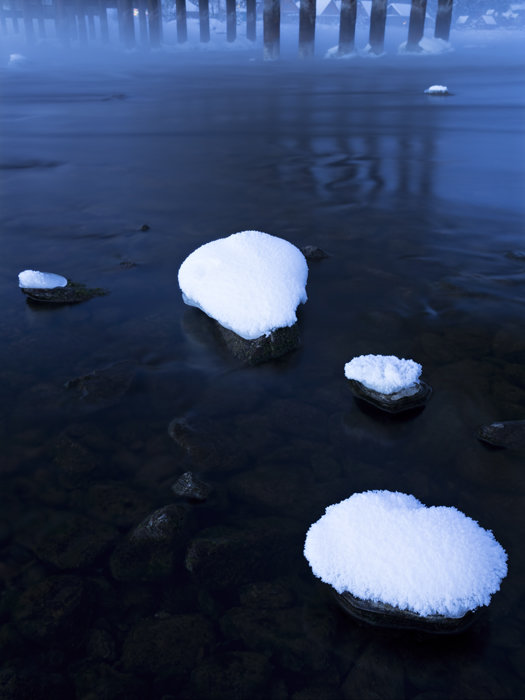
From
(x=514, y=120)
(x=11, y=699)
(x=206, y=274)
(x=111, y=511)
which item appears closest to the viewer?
(x=11, y=699)

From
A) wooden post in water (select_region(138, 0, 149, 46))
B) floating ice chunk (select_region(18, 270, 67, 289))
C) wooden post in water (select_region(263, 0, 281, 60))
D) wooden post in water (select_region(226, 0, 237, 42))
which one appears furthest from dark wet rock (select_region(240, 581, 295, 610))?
wooden post in water (select_region(138, 0, 149, 46))

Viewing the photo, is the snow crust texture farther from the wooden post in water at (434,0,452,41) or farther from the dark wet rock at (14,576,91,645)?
the wooden post in water at (434,0,452,41)

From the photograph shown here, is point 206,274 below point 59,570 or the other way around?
the other way around

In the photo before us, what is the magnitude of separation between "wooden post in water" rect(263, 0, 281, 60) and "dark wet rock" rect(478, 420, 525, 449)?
33765mm

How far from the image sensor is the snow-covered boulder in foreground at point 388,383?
3.15 meters

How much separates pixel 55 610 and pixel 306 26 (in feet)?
118

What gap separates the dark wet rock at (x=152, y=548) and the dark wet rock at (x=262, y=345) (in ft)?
4.30

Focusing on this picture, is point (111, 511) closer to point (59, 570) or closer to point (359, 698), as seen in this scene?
point (59, 570)

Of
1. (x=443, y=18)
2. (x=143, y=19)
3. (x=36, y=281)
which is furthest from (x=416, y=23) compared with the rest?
(x=36, y=281)

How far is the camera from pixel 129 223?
6391 millimetres

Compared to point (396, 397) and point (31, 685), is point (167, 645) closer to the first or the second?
point (31, 685)

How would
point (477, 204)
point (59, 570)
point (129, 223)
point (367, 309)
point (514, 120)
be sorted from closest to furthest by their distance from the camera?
1. point (59, 570)
2. point (367, 309)
3. point (129, 223)
4. point (477, 204)
5. point (514, 120)

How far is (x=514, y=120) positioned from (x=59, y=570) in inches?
576

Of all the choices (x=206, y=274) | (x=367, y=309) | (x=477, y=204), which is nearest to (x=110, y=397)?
(x=206, y=274)
